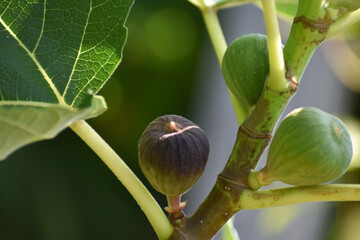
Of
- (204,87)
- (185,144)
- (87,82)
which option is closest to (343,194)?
(185,144)

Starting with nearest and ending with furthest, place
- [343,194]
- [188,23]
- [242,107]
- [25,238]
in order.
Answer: [343,194] → [242,107] → [25,238] → [188,23]

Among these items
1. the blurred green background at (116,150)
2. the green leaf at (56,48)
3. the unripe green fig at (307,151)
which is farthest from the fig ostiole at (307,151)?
the blurred green background at (116,150)

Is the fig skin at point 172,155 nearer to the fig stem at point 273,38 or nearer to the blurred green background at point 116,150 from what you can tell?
the fig stem at point 273,38

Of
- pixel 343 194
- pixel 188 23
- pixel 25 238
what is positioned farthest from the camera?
pixel 188 23

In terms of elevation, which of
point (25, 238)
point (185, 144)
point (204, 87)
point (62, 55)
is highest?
point (62, 55)

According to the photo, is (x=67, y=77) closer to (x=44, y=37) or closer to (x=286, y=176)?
(x=44, y=37)

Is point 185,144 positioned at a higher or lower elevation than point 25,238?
higher
